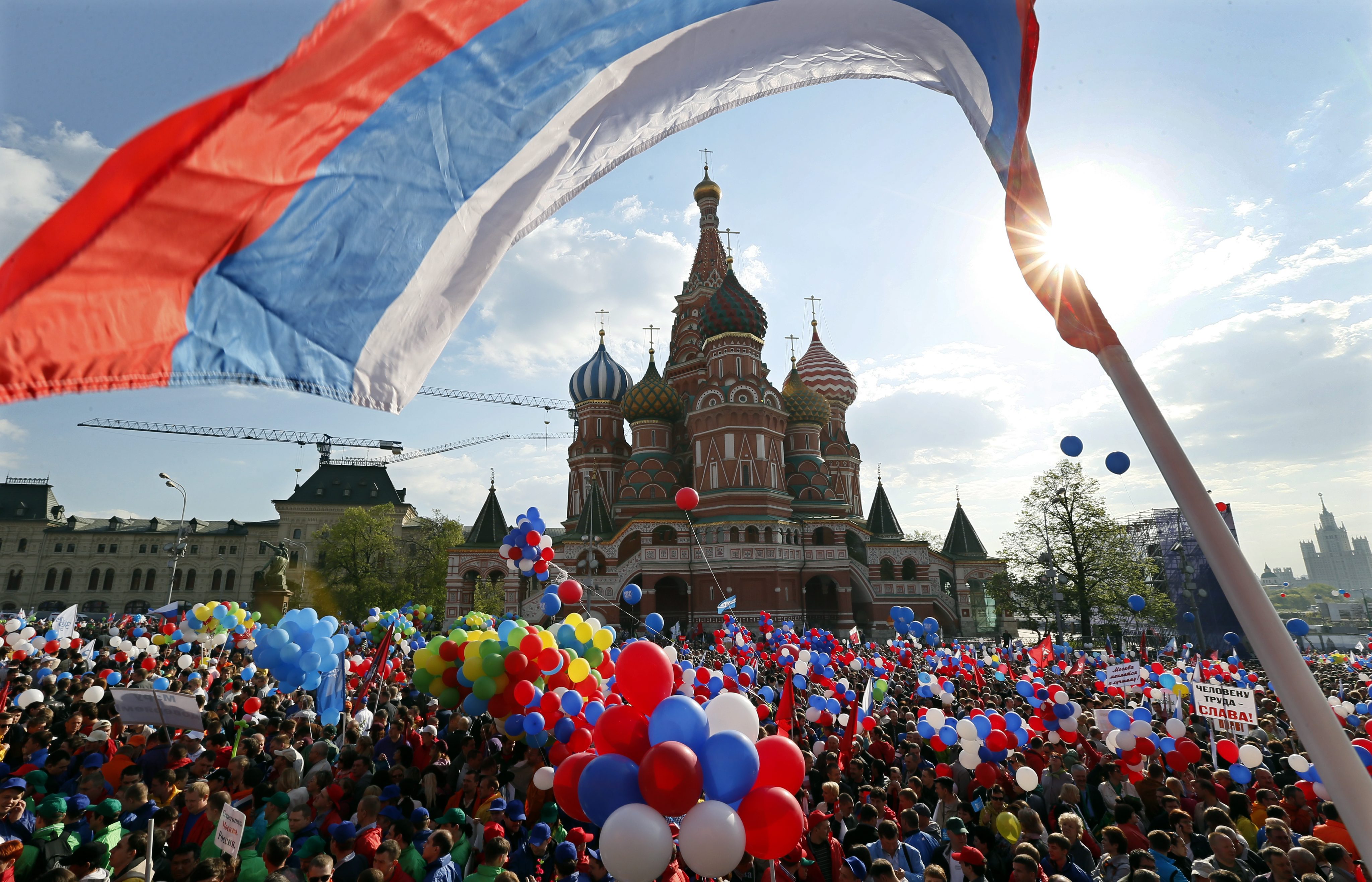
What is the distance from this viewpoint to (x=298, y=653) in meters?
9.68

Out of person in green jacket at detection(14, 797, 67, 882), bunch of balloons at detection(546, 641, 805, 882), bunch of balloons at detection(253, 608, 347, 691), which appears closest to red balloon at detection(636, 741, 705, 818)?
bunch of balloons at detection(546, 641, 805, 882)

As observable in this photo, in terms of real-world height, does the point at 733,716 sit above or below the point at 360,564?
below

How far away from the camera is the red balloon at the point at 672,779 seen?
4.00 metres

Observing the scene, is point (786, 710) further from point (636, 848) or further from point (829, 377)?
point (829, 377)

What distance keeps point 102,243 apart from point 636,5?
9.09ft

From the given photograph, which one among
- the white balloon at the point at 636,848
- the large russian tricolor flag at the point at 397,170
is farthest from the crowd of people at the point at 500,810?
the large russian tricolor flag at the point at 397,170

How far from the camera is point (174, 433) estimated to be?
9500 cm

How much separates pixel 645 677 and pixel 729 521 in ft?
100

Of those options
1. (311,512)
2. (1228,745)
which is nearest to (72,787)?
(1228,745)

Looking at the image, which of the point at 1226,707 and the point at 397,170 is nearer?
the point at 397,170

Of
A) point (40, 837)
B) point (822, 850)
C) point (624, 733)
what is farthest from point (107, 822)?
point (822, 850)

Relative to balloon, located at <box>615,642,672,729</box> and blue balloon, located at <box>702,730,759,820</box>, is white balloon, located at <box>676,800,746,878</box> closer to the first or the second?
blue balloon, located at <box>702,730,759,820</box>

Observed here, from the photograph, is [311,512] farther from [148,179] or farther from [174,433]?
[148,179]

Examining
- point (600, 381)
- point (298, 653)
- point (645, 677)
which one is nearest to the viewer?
point (645, 677)
